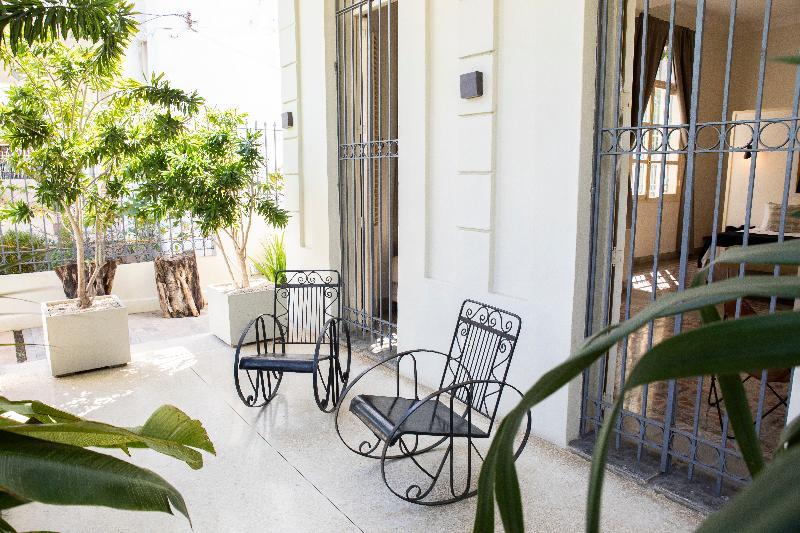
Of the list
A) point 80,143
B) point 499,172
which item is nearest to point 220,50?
point 80,143

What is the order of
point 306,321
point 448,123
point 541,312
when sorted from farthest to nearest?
point 306,321
point 448,123
point 541,312

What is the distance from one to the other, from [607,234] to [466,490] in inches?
65.0

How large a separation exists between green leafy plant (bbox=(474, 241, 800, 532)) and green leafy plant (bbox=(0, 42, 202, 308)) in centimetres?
480

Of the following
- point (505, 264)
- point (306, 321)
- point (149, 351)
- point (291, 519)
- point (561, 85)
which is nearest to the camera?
point (291, 519)

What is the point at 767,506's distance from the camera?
0.92ft

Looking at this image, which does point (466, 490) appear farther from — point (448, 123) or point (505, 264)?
point (448, 123)

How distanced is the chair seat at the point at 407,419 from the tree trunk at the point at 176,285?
4858 mm

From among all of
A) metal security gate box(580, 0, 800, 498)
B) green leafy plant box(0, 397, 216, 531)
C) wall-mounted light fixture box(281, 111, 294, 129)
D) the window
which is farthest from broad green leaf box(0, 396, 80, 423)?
the window

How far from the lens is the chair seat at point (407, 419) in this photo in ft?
9.60

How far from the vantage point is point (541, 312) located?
356cm

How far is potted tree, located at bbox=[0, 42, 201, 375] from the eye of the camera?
4512 mm

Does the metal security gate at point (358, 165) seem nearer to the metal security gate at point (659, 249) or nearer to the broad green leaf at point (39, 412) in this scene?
the metal security gate at point (659, 249)

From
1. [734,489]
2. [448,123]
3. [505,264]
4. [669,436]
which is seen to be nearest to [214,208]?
[448,123]

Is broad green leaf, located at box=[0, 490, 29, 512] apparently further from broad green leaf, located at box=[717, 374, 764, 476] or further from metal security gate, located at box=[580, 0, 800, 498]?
metal security gate, located at box=[580, 0, 800, 498]
